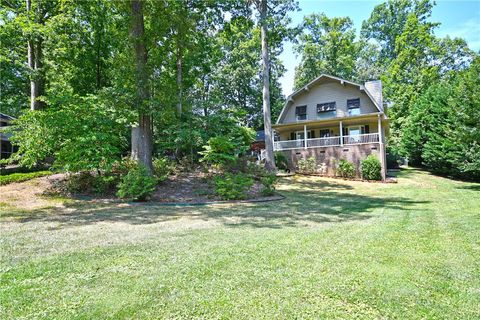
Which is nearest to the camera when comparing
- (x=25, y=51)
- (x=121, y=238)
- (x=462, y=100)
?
(x=121, y=238)

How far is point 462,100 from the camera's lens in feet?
47.6

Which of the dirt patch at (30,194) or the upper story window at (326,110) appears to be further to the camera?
the upper story window at (326,110)

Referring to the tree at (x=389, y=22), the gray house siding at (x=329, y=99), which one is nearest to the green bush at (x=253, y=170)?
the gray house siding at (x=329, y=99)

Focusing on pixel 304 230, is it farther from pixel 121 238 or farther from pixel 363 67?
pixel 363 67

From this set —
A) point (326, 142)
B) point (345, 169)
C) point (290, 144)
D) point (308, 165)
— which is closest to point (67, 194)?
point (308, 165)

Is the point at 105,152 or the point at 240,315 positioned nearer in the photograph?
the point at 240,315

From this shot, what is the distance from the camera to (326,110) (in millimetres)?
21875

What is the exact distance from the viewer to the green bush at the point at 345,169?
735 inches

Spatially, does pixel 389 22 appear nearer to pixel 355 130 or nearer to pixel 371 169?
pixel 355 130

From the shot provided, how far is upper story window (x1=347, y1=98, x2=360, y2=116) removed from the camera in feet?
68.9

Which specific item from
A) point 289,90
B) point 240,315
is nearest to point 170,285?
point 240,315

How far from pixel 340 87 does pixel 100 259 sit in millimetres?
21363

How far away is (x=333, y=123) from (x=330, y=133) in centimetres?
134

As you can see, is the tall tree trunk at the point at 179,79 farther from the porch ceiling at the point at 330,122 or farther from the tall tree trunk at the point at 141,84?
the porch ceiling at the point at 330,122
